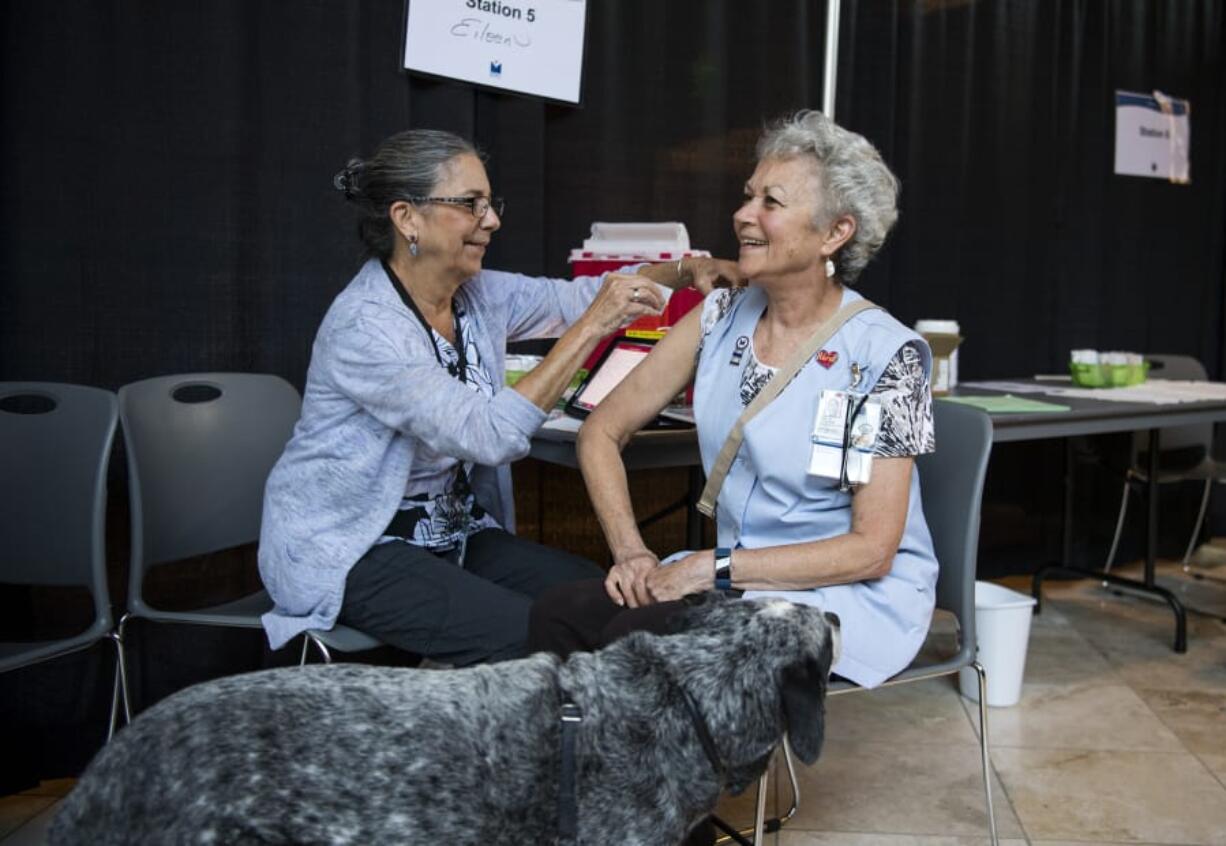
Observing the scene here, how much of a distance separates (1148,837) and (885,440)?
133 cm

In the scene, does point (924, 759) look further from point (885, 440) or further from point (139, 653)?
point (139, 653)

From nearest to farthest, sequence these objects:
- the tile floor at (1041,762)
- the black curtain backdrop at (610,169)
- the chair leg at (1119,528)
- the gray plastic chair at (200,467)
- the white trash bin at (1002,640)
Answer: the gray plastic chair at (200,467) → the tile floor at (1041,762) → the black curtain backdrop at (610,169) → the white trash bin at (1002,640) → the chair leg at (1119,528)

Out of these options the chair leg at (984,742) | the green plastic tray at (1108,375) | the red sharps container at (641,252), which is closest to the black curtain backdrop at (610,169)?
the red sharps container at (641,252)

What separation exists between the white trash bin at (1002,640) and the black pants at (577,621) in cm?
149

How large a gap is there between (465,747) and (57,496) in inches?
55.3

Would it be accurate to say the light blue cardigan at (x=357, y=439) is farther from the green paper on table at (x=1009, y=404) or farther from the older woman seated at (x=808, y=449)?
the green paper on table at (x=1009, y=404)

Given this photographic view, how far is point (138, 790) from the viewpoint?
4.67 feet

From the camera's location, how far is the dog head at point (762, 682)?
1.55 m

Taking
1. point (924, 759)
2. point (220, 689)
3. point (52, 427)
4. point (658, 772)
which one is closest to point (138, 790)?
point (220, 689)

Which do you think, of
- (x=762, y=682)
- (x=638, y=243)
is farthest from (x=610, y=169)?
(x=762, y=682)

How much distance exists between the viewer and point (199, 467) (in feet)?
8.60

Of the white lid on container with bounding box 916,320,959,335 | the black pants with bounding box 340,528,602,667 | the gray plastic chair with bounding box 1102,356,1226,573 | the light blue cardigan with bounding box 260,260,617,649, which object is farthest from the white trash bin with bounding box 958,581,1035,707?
the light blue cardigan with bounding box 260,260,617,649

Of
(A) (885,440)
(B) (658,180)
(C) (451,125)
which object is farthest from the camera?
(B) (658,180)

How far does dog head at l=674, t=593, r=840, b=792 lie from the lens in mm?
1551
